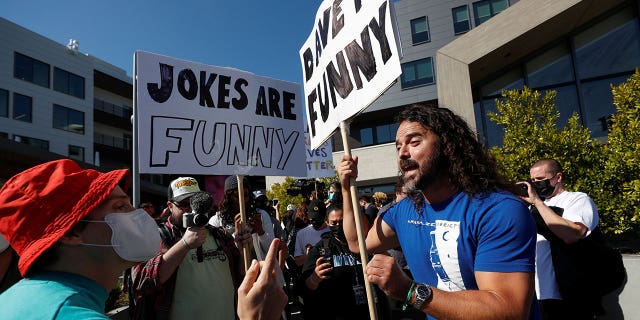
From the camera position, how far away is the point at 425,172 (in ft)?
7.03

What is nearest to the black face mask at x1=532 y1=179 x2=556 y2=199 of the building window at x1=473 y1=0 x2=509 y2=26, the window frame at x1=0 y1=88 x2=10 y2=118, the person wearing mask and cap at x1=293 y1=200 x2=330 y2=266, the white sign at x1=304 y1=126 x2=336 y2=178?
the person wearing mask and cap at x1=293 y1=200 x2=330 y2=266

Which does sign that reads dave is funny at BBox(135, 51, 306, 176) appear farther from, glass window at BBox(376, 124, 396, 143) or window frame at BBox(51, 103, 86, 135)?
window frame at BBox(51, 103, 86, 135)

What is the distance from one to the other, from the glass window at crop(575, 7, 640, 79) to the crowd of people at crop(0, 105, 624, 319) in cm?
1335

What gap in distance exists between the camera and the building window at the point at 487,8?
24.2 meters

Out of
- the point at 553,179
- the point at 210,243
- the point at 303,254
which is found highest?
the point at 553,179

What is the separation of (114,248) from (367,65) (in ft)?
6.04

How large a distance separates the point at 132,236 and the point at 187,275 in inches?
51.1

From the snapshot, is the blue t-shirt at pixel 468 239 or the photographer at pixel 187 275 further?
the photographer at pixel 187 275

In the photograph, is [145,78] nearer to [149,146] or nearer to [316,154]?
[149,146]

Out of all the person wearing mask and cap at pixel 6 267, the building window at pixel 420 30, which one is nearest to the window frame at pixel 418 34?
the building window at pixel 420 30

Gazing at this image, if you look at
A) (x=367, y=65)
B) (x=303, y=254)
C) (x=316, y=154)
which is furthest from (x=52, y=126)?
(x=367, y=65)

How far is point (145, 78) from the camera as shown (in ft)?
11.0

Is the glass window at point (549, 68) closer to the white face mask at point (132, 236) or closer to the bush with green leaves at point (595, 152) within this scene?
the bush with green leaves at point (595, 152)

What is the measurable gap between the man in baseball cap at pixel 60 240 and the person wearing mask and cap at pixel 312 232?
3780mm
